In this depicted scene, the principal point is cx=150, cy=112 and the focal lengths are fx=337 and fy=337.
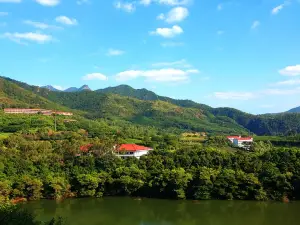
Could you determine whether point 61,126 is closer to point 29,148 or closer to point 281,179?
point 29,148

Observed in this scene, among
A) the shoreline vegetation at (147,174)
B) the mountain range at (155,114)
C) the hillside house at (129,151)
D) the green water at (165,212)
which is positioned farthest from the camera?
the mountain range at (155,114)

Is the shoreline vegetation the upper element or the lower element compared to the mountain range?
lower

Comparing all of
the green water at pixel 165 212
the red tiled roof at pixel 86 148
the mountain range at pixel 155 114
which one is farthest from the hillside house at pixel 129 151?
the mountain range at pixel 155 114

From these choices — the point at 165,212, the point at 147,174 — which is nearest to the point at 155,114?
the point at 147,174

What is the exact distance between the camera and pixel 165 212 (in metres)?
24.6

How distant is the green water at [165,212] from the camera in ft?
74.6

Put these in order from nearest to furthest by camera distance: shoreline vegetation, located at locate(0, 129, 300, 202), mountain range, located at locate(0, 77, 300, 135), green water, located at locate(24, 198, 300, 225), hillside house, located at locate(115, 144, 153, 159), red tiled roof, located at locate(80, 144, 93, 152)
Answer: green water, located at locate(24, 198, 300, 225) < shoreline vegetation, located at locate(0, 129, 300, 202) < red tiled roof, located at locate(80, 144, 93, 152) < hillside house, located at locate(115, 144, 153, 159) < mountain range, located at locate(0, 77, 300, 135)

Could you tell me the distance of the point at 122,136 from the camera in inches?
1757

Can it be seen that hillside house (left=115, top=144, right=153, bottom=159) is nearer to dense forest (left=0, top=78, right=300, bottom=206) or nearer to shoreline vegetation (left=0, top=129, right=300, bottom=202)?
dense forest (left=0, top=78, right=300, bottom=206)

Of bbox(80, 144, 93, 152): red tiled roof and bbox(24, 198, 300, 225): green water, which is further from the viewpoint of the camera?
bbox(80, 144, 93, 152): red tiled roof

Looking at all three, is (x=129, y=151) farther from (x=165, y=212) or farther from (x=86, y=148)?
(x=165, y=212)

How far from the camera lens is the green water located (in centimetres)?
2273

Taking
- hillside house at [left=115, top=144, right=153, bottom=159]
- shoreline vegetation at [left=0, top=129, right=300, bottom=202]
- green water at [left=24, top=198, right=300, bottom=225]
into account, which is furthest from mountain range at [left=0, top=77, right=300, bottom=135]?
green water at [left=24, top=198, right=300, bottom=225]

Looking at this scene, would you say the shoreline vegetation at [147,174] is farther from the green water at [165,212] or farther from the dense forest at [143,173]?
the green water at [165,212]
